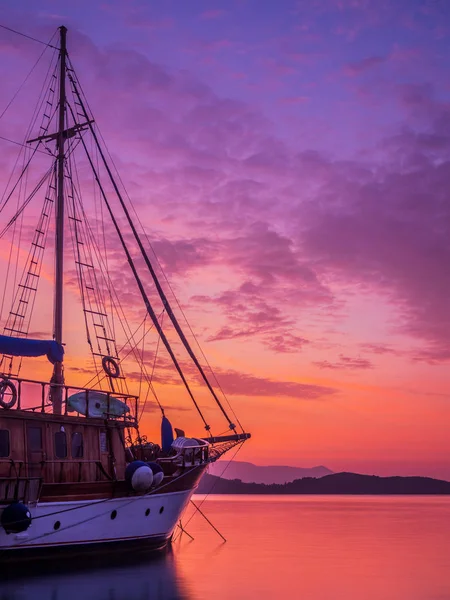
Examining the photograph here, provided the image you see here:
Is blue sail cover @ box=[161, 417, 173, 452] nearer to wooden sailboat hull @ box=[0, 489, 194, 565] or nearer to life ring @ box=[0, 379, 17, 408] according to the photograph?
wooden sailboat hull @ box=[0, 489, 194, 565]

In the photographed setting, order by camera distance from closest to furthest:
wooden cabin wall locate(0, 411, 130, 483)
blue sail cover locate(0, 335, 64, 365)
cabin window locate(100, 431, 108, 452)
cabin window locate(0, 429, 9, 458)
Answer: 1. cabin window locate(0, 429, 9, 458)
2. wooden cabin wall locate(0, 411, 130, 483)
3. blue sail cover locate(0, 335, 64, 365)
4. cabin window locate(100, 431, 108, 452)

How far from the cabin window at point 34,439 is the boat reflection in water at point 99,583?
4619mm

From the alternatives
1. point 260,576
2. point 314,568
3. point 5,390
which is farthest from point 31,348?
point 314,568

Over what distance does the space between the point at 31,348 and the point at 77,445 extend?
513 cm

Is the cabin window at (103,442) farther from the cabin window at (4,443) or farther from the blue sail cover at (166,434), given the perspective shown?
the blue sail cover at (166,434)

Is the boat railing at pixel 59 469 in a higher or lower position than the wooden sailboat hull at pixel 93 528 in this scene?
higher

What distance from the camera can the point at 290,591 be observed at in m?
30.0

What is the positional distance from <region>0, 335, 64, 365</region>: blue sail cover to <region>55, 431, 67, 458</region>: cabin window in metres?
4.53

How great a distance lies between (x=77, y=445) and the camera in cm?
3469

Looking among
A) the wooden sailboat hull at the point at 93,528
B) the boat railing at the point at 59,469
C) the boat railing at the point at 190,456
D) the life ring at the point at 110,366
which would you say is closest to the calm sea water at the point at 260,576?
the wooden sailboat hull at the point at 93,528

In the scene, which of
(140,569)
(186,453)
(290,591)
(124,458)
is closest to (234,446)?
(186,453)

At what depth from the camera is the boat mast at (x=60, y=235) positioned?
128 feet

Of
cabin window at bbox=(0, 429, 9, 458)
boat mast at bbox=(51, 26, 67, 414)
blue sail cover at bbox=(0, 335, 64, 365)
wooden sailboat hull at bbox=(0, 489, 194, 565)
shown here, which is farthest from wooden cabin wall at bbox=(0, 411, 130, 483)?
blue sail cover at bbox=(0, 335, 64, 365)

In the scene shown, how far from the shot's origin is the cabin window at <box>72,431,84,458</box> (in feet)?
113
